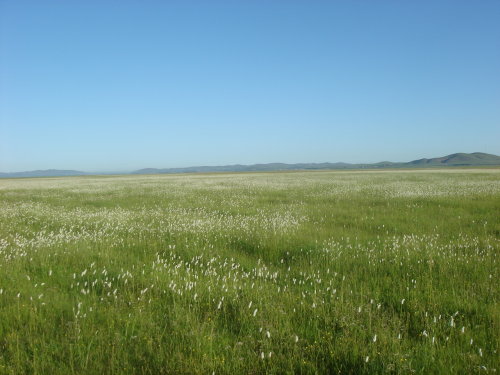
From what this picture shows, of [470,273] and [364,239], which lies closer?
[470,273]

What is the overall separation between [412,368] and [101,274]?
4.93 meters

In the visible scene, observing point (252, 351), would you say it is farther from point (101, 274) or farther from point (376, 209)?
point (376, 209)

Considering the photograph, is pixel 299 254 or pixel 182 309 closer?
pixel 182 309

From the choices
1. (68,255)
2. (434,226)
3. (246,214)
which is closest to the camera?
(68,255)

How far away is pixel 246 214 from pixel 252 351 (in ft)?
31.6

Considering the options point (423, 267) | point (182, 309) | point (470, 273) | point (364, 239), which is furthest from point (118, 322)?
point (364, 239)

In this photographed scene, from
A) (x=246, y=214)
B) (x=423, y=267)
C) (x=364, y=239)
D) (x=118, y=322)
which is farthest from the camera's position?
(x=246, y=214)

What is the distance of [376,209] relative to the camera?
13203 millimetres

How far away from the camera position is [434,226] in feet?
31.0

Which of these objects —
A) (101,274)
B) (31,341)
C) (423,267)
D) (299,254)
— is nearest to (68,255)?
(101,274)

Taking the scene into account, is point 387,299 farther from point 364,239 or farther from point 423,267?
point 364,239

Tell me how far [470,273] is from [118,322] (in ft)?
18.6

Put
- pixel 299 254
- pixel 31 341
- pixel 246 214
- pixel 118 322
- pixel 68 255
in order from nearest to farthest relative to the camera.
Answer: pixel 31 341, pixel 118 322, pixel 68 255, pixel 299 254, pixel 246 214

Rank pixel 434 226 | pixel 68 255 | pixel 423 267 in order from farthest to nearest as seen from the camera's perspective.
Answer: pixel 434 226 < pixel 68 255 < pixel 423 267
